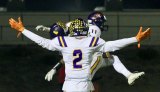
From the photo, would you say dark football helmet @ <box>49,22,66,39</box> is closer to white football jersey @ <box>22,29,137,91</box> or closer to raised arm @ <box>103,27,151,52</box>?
white football jersey @ <box>22,29,137,91</box>

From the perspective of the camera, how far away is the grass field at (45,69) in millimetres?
21484

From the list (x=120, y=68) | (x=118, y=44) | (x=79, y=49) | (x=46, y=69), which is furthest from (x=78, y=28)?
(x=46, y=69)

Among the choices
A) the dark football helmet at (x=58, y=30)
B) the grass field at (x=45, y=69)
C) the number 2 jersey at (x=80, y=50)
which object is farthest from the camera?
the grass field at (x=45, y=69)

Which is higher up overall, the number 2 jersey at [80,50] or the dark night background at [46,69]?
the number 2 jersey at [80,50]

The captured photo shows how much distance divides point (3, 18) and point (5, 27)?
6.65 feet

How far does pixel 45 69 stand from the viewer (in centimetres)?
2361

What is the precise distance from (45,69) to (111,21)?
8.99 m

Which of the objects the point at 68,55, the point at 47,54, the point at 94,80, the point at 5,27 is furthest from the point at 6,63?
the point at 68,55

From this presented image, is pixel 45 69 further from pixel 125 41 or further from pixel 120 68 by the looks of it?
pixel 125 41

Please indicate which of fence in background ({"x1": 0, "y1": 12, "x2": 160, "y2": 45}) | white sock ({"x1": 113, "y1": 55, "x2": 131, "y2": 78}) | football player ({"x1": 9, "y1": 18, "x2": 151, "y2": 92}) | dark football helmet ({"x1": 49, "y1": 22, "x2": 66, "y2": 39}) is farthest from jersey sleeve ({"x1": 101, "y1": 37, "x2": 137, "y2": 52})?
fence in background ({"x1": 0, "y1": 12, "x2": 160, "y2": 45})

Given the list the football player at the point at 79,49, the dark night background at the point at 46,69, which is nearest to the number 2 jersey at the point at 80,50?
the football player at the point at 79,49

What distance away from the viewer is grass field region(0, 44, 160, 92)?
21484mm

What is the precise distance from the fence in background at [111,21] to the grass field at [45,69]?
271 centimetres

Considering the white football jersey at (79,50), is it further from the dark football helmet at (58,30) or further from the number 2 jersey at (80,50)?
the dark football helmet at (58,30)
